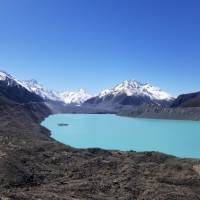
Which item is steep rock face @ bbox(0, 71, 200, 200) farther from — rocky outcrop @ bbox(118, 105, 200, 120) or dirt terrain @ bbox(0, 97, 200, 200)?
rocky outcrop @ bbox(118, 105, 200, 120)

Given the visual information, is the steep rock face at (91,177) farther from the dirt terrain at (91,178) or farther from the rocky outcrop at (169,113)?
the rocky outcrop at (169,113)

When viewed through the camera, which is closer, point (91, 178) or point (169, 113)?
point (91, 178)

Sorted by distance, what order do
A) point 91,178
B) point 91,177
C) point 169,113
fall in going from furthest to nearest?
1. point 169,113
2. point 91,177
3. point 91,178

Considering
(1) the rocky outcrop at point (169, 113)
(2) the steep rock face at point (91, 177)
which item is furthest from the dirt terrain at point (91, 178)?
(1) the rocky outcrop at point (169, 113)

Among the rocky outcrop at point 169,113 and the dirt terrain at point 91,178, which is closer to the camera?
the dirt terrain at point 91,178

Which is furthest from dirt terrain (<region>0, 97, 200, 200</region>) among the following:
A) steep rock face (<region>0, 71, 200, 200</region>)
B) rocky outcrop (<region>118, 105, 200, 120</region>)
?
rocky outcrop (<region>118, 105, 200, 120</region>)

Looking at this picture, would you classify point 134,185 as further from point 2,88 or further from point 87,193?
point 2,88

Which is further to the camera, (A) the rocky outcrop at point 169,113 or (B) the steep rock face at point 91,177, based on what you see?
(A) the rocky outcrop at point 169,113

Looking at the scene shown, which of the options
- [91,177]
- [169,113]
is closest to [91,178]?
[91,177]

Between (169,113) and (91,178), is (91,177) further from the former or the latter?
(169,113)

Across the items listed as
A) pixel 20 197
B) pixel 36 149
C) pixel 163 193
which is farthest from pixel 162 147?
pixel 20 197

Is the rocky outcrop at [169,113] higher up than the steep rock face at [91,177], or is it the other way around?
the rocky outcrop at [169,113]
